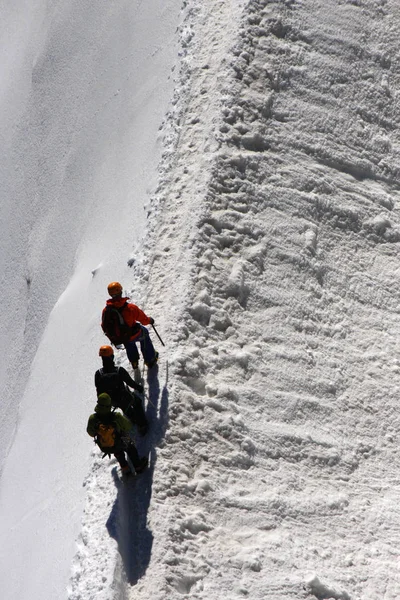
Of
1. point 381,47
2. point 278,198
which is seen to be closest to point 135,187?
point 278,198

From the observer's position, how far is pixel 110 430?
7.86 metres

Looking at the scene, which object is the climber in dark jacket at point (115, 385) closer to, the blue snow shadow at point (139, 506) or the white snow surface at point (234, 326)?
the blue snow shadow at point (139, 506)

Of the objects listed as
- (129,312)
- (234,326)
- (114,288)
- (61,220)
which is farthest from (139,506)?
(61,220)

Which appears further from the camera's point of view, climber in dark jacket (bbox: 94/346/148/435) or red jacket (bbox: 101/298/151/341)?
red jacket (bbox: 101/298/151/341)

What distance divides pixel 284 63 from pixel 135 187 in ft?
9.82

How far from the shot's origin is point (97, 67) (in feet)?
51.3

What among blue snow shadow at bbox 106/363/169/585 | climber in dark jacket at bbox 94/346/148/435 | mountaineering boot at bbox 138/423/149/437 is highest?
climber in dark jacket at bbox 94/346/148/435

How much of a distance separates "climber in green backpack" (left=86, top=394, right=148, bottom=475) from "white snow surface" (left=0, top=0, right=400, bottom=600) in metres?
0.52

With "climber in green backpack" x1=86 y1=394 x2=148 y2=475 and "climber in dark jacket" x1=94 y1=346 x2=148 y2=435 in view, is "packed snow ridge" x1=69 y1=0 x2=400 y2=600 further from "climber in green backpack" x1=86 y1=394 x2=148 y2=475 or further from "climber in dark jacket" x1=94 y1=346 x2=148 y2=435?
"climber in green backpack" x1=86 y1=394 x2=148 y2=475

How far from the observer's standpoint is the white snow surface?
8227 mm

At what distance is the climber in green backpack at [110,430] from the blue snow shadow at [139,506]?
14.4 inches

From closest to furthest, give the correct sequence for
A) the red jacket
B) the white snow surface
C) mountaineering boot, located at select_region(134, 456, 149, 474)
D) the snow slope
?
the white snow surface
mountaineering boot, located at select_region(134, 456, 149, 474)
the red jacket
the snow slope

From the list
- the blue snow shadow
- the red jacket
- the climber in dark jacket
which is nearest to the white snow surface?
the blue snow shadow

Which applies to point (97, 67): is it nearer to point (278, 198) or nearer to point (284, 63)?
point (284, 63)
